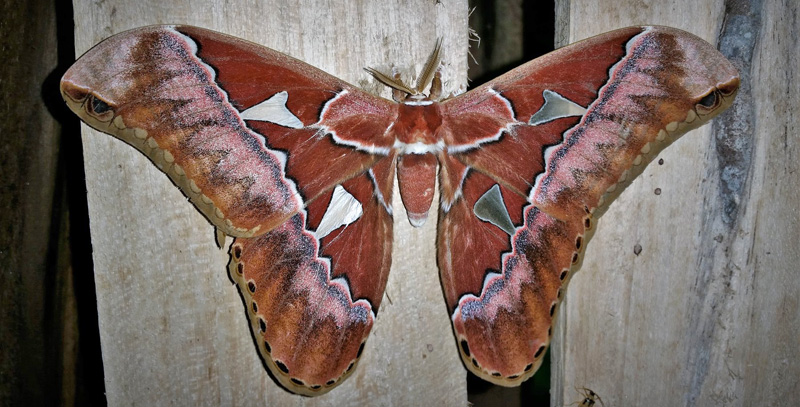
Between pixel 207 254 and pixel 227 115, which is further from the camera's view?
pixel 207 254

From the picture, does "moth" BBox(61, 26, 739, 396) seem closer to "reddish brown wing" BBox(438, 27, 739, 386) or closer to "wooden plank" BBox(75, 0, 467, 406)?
"reddish brown wing" BBox(438, 27, 739, 386)

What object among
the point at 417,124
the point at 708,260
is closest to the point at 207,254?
the point at 417,124

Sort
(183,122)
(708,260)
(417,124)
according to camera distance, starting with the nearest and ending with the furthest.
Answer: (183,122) < (417,124) < (708,260)

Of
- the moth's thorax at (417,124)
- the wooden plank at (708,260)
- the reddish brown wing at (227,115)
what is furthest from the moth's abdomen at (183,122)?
the wooden plank at (708,260)

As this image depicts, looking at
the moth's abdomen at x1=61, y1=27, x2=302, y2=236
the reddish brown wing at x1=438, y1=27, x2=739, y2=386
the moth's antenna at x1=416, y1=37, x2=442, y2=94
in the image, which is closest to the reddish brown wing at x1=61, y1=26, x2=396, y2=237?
the moth's abdomen at x1=61, y1=27, x2=302, y2=236

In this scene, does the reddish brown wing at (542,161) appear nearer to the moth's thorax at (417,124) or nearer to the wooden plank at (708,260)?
the moth's thorax at (417,124)

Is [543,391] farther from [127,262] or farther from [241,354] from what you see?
[127,262]

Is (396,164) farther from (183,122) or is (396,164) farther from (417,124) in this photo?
(183,122)
